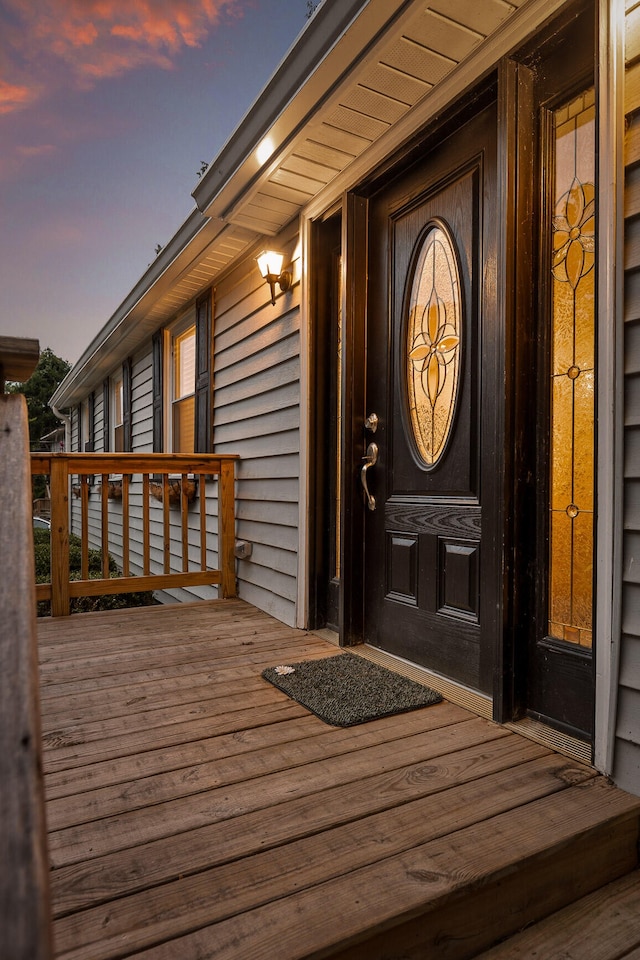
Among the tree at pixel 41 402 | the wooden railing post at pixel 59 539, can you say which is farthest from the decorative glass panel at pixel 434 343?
the tree at pixel 41 402

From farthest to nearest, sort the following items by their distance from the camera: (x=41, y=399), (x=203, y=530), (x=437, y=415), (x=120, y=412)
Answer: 1. (x=41, y=399)
2. (x=120, y=412)
3. (x=203, y=530)
4. (x=437, y=415)

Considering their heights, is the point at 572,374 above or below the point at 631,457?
above

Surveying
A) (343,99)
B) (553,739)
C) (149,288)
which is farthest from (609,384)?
(149,288)

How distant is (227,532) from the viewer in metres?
4.01

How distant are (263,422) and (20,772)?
3.41 meters

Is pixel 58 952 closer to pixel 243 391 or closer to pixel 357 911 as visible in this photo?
pixel 357 911

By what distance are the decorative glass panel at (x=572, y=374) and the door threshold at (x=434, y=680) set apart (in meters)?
0.38

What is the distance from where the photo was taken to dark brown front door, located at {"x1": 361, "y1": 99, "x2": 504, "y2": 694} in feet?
6.63

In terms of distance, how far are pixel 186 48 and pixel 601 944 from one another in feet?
56.5

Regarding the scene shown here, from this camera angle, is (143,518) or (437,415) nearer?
(437,415)

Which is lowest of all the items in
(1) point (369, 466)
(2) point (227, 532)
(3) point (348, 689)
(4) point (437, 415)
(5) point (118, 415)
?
(3) point (348, 689)

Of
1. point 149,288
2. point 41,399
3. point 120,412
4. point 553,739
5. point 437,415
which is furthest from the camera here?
point 41,399

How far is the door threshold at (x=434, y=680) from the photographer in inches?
77.7

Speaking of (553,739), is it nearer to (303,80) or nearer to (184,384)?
(303,80)
